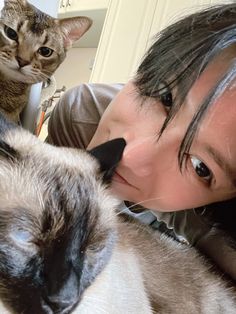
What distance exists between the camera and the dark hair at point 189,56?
856mm

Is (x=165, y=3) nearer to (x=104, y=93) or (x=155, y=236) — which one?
(x=104, y=93)

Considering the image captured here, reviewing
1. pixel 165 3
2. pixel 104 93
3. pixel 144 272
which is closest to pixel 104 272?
pixel 144 272

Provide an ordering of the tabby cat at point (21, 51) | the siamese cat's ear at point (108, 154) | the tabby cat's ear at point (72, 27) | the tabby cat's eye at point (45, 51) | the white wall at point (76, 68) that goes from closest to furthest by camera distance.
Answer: the siamese cat's ear at point (108, 154), the tabby cat at point (21, 51), the tabby cat's eye at point (45, 51), the tabby cat's ear at point (72, 27), the white wall at point (76, 68)

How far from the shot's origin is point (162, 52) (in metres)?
0.92

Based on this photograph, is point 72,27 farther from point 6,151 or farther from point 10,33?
point 6,151

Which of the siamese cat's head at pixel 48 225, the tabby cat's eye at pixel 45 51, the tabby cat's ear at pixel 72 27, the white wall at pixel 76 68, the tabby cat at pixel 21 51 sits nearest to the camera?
the siamese cat's head at pixel 48 225

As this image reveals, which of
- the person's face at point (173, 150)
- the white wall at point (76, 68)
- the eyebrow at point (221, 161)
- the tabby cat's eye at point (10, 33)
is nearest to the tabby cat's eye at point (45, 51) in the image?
the tabby cat's eye at point (10, 33)

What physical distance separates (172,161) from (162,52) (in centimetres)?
22

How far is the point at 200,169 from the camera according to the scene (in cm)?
96

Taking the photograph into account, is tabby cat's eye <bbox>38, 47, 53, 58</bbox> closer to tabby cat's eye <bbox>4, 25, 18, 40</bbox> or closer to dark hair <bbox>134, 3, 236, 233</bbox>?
tabby cat's eye <bbox>4, 25, 18, 40</bbox>

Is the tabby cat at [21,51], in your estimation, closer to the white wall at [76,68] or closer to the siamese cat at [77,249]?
the siamese cat at [77,249]

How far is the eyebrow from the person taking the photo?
892 mm

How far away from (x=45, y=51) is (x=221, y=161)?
73cm

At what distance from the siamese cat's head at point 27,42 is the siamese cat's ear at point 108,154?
0.55 metres
